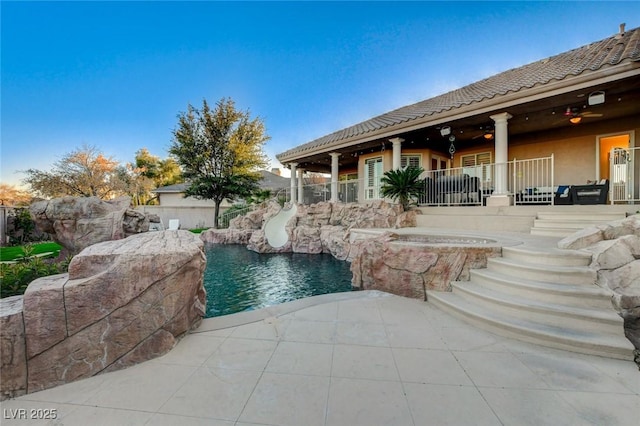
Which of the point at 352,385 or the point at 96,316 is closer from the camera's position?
the point at 352,385

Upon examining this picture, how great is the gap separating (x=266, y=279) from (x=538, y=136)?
36.5 ft

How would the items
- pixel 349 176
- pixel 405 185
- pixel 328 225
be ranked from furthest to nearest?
pixel 349 176
pixel 328 225
pixel 405 185

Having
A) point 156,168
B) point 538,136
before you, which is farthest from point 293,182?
point 156,168

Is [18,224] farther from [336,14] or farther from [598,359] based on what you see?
[598,359]

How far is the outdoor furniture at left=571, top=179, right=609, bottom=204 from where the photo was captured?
6.38 metres

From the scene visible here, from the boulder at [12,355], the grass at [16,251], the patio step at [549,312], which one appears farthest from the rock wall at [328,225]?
the boulder at [12,355]

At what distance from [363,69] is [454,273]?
1237cm

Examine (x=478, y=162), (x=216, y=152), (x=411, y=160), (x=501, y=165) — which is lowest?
(x=501, y=165)

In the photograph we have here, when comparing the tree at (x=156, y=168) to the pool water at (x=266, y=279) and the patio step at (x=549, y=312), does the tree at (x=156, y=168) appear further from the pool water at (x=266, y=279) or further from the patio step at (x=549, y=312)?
the patio step at (x=549, y=312)

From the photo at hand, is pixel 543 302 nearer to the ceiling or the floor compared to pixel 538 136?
nearer to the floor

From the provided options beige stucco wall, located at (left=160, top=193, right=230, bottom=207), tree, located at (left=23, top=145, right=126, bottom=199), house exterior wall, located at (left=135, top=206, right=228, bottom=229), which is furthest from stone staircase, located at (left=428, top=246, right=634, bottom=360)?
tree, located at (left=23, top=145, right=126, bottom=199)

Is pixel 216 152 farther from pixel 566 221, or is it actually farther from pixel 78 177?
pixel 566 221

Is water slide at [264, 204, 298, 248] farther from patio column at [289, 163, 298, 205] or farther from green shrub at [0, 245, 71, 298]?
green shrub at [0, 245, 71, 298]

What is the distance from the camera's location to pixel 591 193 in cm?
655
